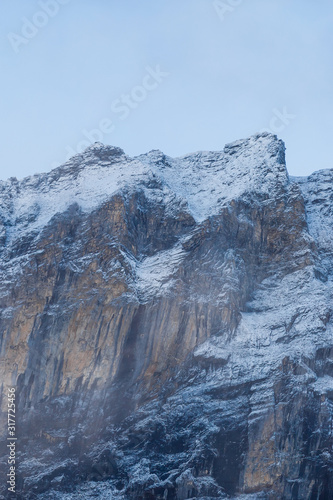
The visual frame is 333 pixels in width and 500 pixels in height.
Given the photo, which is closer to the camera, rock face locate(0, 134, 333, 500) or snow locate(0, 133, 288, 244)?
rock face locate(0, 134, 333, 500)

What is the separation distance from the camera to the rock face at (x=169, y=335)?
7812 cm

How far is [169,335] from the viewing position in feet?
288

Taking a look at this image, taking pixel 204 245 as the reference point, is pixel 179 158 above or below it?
above

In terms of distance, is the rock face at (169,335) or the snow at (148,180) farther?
the snow at (148,180)

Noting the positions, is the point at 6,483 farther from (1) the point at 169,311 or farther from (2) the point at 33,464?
(1) the point at 169,311

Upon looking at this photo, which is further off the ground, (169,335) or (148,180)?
(148,180)

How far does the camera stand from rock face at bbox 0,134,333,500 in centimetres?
7812

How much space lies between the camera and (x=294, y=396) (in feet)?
259

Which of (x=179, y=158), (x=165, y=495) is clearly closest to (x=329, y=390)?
(x=165, y=495)

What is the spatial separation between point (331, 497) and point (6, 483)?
29960 mm

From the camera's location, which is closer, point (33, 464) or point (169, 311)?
point (33, 464)

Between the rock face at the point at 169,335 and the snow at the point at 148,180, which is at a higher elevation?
the snow at the point at 148,180

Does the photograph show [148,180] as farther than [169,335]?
Yes

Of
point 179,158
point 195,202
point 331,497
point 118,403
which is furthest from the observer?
point 179,158
